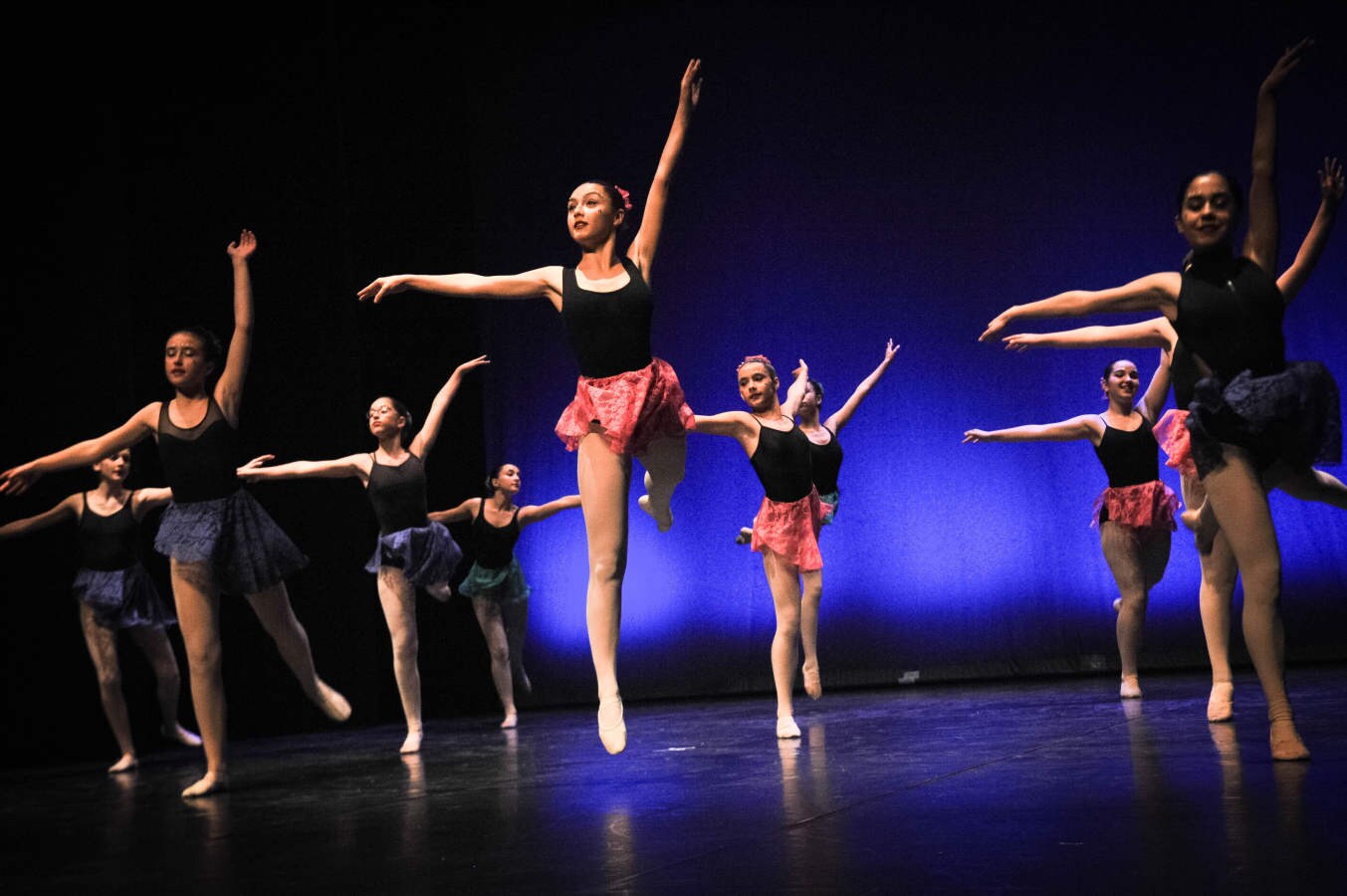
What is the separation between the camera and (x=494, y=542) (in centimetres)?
750

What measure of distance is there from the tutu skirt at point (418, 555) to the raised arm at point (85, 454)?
1842 mm

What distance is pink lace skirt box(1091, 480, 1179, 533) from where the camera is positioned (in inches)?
247

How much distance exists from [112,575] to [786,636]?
355cm

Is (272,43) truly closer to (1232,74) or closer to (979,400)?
(979,400)

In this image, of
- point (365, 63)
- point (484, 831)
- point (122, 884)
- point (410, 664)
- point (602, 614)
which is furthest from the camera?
point (365, 63)

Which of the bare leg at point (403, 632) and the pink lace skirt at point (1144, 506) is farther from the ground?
the pink lace skirt at point (1144, 506)

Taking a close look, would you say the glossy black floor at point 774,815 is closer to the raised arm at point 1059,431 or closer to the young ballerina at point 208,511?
the young ballerina at point 208,511

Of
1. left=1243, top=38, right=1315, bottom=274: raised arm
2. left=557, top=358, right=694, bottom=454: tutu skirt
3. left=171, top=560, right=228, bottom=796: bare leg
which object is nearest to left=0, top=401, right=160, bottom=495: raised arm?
left=171, top=560, right=228, bottom=796: bare leg

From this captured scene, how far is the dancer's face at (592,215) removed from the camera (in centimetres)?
374

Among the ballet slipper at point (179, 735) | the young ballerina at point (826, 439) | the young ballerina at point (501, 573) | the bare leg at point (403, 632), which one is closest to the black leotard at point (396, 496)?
the bare leg at point (403, 632)

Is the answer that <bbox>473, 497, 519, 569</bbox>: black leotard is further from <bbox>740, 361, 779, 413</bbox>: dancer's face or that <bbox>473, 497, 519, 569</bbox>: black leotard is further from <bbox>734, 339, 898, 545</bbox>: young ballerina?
<bbox>740, 361, 779, 413</bbox>: dancer's face

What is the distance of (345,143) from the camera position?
27.5ft

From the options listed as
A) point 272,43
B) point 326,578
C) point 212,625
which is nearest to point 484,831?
point 212,625

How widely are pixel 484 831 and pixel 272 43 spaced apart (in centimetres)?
636
